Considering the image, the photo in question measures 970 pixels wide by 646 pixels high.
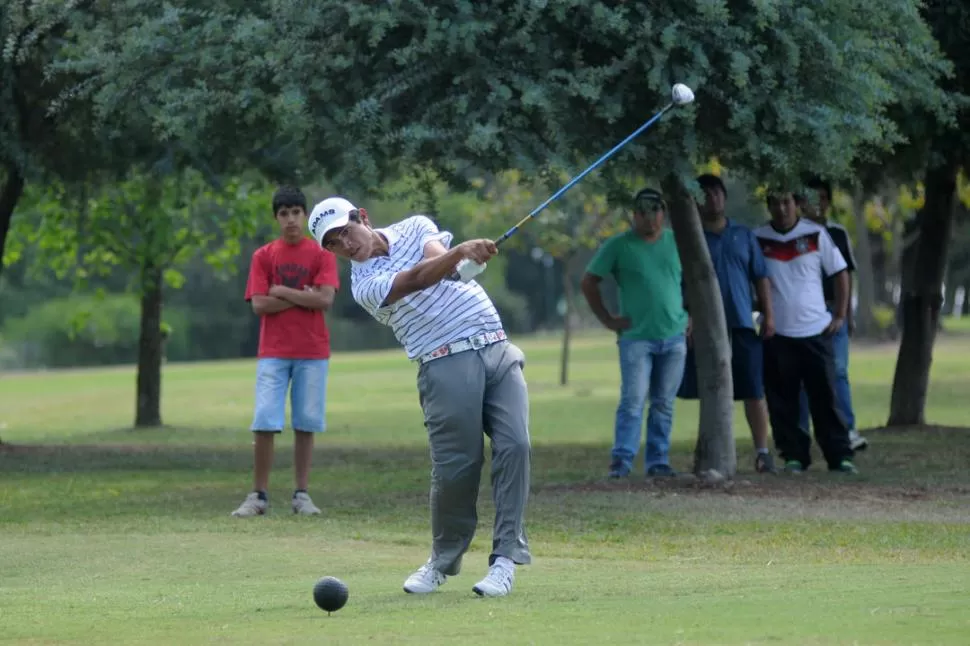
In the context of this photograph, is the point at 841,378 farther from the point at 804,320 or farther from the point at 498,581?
the point at 498,581

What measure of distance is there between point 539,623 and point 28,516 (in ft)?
22.7

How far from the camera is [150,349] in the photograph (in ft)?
82.8

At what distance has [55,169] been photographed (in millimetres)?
18375

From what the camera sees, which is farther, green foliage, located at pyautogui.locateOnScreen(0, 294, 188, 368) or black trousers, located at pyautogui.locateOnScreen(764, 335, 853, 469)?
green foliage, located at pyautogui.locateOnScreen(0, 294, 188, 368)

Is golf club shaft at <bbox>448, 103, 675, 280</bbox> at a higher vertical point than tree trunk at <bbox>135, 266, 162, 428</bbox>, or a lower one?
higher

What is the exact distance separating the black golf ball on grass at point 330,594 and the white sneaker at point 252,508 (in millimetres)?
5007

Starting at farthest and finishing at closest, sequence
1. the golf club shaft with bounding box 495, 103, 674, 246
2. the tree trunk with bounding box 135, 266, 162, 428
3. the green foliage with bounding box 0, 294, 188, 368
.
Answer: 1. the green foliage with bounding box 0, 294, 188, 368
2. the tree trunk with bounding box 135, 266, 162, 428
3. the golf club shaft with bounding box 495, 103, 674, 246

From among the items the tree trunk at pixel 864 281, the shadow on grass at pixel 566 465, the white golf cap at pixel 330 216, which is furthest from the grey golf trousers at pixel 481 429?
the tree trunk at pixel 864 281

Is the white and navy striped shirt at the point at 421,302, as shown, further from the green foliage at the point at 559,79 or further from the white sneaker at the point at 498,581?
the green foliage at the point at 559,79

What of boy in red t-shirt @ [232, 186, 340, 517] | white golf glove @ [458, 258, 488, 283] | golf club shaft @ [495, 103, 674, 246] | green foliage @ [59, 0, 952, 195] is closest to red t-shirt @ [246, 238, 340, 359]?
boy in red t-shirt @ [232, 186, 340, 517]

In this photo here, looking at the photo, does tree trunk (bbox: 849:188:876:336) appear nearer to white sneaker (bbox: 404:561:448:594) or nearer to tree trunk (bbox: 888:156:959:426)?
tree trunk (bbox: 888:156:959:426)

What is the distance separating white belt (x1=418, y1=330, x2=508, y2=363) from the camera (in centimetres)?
817

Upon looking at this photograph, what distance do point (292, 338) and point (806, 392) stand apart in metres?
4.81

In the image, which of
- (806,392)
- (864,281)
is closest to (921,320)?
(806,392)
